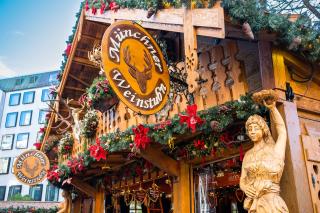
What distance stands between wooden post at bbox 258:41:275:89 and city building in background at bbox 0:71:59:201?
38519 mm

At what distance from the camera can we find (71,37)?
1052cm

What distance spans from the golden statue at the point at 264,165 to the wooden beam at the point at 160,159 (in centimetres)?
233

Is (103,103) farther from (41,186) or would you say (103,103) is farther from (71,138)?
(41,186)

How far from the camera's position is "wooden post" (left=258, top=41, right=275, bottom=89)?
5164 mm

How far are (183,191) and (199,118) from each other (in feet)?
6.84

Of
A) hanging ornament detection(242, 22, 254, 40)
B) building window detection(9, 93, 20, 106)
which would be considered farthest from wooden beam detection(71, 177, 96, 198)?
building window detection(9, 93, 20, 106)

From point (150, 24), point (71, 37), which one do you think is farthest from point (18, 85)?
point (150, 24)

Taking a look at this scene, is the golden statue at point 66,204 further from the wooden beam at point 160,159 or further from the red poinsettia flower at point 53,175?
the wooden beam at point 160,159

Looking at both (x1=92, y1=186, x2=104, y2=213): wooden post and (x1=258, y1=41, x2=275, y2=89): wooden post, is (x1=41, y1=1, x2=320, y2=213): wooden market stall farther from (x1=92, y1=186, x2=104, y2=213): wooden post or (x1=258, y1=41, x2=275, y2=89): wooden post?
(x1=92, y1=186, x2=104, y2=213): wooden post

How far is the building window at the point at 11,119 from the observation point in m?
44.5

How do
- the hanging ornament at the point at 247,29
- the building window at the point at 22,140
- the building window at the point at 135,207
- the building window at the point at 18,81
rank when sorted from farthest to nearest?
1. the building window at the point at 18,81
2. the building window at the point at 22,140
3. the building window at the point at 135,207
4. the hanging ornament at the point at 247,29

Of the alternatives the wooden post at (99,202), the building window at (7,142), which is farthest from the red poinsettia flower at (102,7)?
the building window at (7,142)

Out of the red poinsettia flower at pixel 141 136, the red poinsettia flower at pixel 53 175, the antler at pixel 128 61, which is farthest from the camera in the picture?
the red poinsettia flower at pixel 53 175

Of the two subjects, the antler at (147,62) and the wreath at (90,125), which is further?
the wreath at (90,125)
